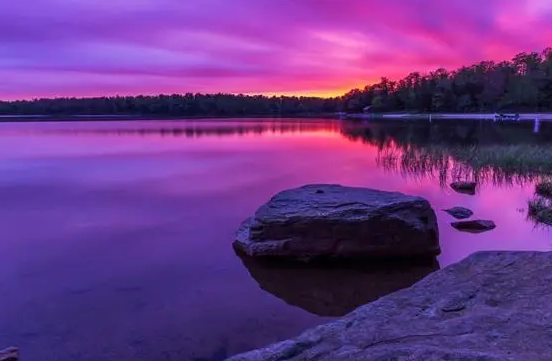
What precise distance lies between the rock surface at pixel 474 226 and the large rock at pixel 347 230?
2.68m

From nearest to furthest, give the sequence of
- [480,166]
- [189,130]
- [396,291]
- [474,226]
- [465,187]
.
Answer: [396,291]
[474,226]
[465,187]
[480,166]
[189,130]

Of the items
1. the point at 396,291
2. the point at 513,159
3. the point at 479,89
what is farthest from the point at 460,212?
the point at 479,89

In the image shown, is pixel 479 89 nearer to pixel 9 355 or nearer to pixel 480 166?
pixel 480 166

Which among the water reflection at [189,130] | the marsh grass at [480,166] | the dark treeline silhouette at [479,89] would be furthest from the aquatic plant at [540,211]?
the dark treeline silhouette at [479,89]

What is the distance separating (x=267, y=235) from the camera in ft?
30.7

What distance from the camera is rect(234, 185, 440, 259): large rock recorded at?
357 inches

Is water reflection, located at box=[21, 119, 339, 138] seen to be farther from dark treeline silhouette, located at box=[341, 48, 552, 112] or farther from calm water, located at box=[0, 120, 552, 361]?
dark treeline silhouette, located at box=[341, 48, 552, 112]

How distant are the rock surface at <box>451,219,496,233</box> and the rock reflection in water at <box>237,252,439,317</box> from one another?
280 cm

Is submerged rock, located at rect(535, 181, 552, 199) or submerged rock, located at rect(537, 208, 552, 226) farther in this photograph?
submerged rock, located at rect(535, 181, 552, 199)

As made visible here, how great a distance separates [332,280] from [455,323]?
4862 mm

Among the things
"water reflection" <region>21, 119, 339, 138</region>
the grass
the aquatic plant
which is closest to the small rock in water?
the aquatic plant

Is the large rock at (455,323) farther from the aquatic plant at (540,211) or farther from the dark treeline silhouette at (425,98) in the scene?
the dark treeline silhouette at (425,98)

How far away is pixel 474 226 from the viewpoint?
11906 millimetres

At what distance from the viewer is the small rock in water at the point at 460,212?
13.2 metres
